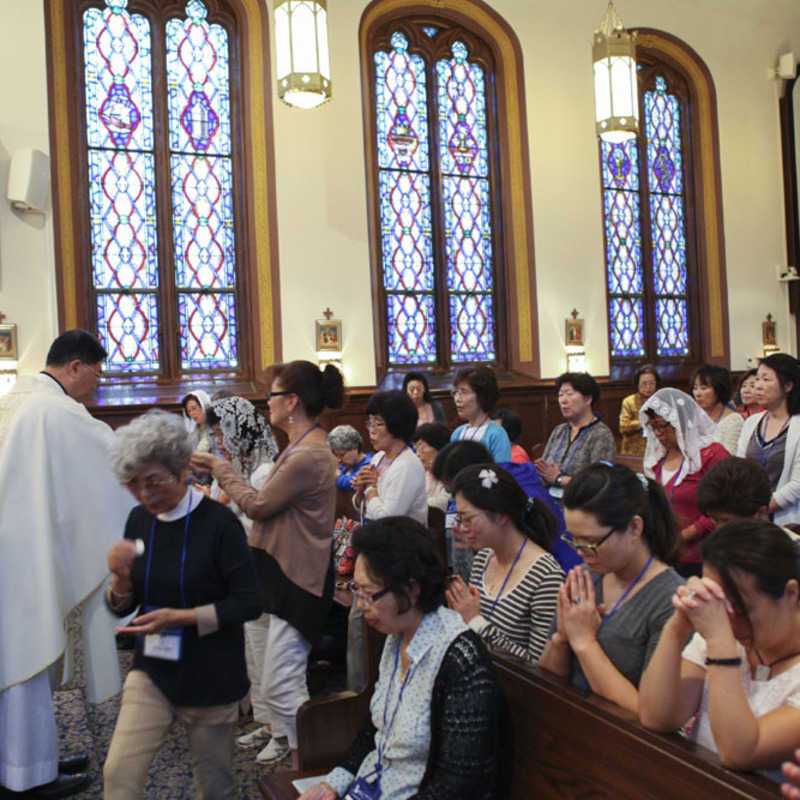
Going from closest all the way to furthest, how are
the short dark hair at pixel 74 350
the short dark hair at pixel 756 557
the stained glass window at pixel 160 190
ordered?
the short dark hair at pixel 756 557
the short dark hair at pixel 74 350
the stained glass window at pixel 160 190

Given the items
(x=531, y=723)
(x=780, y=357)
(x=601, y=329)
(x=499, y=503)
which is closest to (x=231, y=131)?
(x=601, y=329)

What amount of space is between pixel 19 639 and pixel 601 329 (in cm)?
826

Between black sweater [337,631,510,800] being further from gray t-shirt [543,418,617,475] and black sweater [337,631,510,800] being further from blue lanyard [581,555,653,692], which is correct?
gray t-shirt [543,418,617,475]

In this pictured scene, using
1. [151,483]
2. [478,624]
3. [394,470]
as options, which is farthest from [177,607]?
[394,470]

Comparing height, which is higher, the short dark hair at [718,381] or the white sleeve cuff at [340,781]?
the short dark hair at [718,381]

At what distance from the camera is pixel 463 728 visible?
1.82m

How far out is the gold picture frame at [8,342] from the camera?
7.07 m

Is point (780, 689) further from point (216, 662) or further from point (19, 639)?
point (19, 639)

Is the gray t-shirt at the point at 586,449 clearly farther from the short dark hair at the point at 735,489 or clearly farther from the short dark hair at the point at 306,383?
the short dark hair at the point at 306,383

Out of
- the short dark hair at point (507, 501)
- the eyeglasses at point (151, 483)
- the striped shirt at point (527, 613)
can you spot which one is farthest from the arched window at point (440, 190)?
the eyeglasses at point (151, 483)

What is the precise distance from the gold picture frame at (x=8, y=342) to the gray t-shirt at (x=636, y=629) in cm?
639

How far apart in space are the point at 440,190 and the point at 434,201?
5.6 inches

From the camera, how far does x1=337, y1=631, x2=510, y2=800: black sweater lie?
1814mm

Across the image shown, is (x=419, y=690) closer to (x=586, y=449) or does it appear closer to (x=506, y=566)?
(x=506, y=566)
